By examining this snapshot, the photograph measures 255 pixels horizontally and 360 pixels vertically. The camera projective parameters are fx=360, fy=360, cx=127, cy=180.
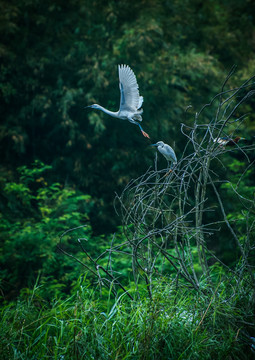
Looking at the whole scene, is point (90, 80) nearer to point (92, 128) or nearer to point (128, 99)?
point (92, 128)

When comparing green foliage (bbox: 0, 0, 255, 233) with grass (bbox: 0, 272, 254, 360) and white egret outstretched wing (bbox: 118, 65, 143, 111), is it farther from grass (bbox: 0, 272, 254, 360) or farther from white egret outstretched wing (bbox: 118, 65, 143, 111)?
grass (bbox: 0, 272, 254, 360)

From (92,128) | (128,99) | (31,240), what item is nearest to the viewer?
(128,99)

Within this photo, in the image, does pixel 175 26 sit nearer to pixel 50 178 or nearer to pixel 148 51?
pixel 148 51

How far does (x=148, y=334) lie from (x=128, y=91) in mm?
1986

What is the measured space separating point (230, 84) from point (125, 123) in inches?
82.3

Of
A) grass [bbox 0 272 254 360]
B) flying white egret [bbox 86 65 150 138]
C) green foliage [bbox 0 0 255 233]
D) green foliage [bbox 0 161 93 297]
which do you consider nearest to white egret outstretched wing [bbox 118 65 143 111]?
flying white egret [bbox 86 65 150 138]

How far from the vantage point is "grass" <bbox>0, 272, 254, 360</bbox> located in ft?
6.45

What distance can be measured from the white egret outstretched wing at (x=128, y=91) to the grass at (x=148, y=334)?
1565 mm

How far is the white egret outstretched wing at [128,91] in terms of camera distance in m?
3.06

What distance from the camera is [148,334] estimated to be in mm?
1976

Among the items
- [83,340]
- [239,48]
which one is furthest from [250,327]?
[239,48]

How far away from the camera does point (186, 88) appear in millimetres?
6457

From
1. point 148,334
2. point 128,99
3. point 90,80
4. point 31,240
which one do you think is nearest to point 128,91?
point 128,99

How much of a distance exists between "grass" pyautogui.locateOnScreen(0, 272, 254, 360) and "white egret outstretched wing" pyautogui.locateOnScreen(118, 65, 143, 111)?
5.13 ft
